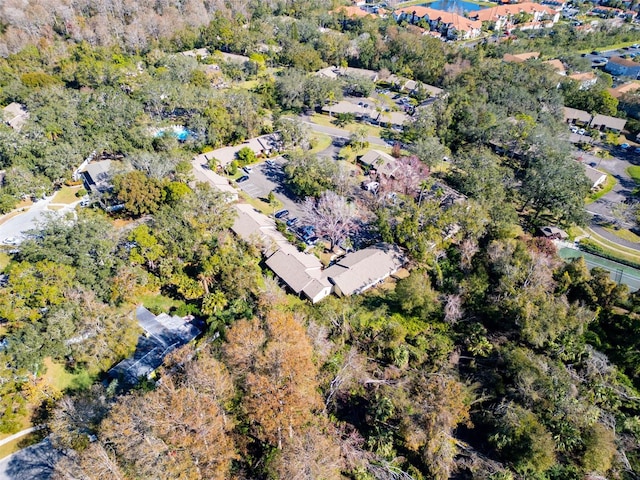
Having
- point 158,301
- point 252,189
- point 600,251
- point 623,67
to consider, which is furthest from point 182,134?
point 623,67

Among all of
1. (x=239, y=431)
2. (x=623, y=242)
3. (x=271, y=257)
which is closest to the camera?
(x=239, y=431)

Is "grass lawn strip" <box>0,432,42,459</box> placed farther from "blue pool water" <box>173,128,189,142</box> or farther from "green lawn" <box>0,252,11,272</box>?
"blue pool water" <box>173,128,189,142</box>

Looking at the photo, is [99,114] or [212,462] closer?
[212,462]

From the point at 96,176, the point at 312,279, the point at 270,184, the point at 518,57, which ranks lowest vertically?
the point at 270,184

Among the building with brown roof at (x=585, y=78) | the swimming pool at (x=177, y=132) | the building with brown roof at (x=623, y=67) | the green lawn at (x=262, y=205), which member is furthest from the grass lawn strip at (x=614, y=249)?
the building with brown roof at (x=623, y=67)

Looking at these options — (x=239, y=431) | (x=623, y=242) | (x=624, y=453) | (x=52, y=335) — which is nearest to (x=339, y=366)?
(x=239, y=431)

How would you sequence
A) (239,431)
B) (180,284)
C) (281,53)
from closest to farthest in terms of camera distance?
(239,431)
(180,284)
(281,53)

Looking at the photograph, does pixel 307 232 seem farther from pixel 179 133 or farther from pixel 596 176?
pixel 596 176

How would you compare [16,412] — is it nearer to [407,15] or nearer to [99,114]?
[99,114]
